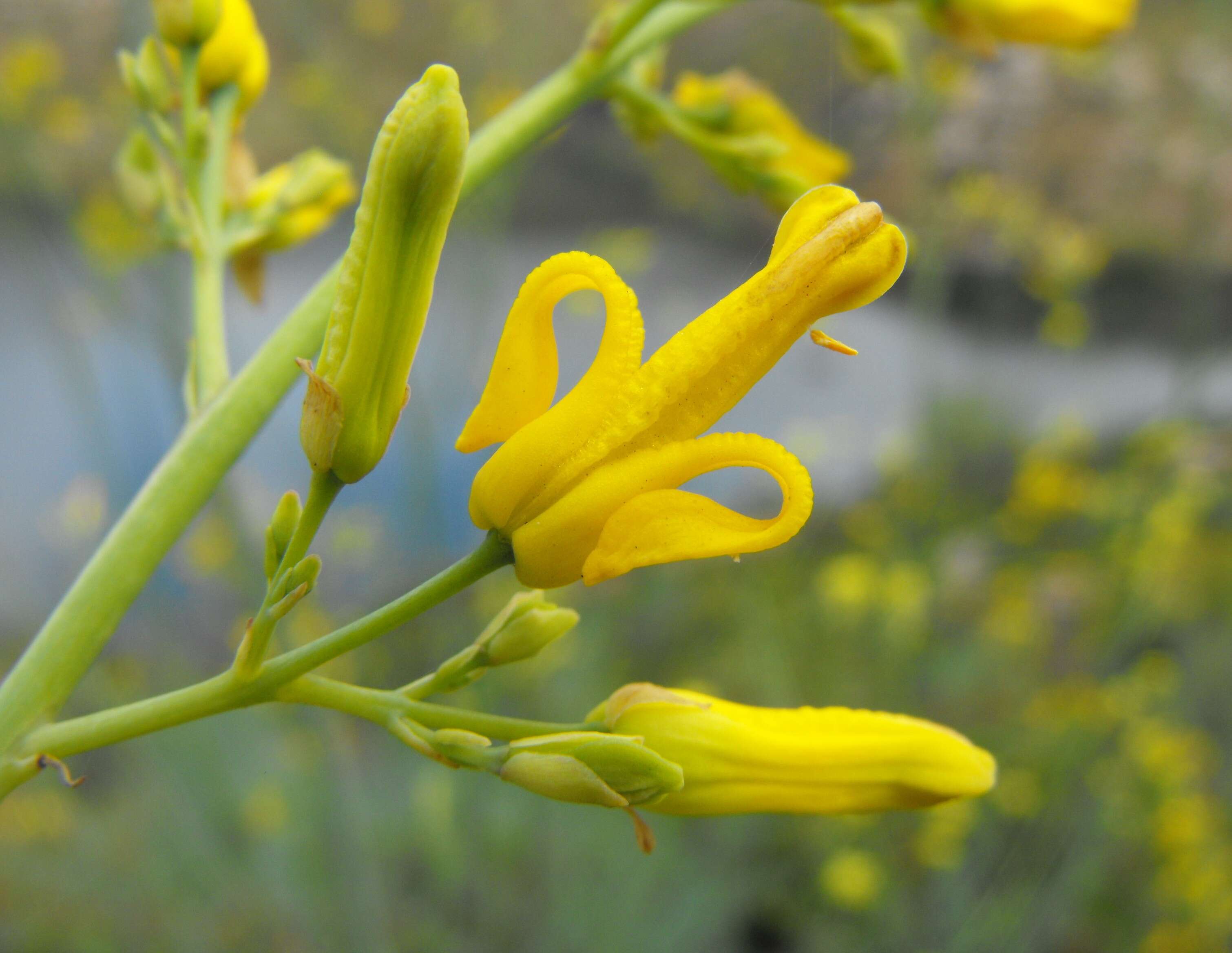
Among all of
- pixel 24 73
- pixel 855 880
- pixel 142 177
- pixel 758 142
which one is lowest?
pixel 855 880

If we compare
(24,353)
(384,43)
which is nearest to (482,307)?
(384,43)

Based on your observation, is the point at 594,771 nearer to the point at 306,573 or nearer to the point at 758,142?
the point at 306,573

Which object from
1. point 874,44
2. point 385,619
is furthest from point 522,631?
point 874,44

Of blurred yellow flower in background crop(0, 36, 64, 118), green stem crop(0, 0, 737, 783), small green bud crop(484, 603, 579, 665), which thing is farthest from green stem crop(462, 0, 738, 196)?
blurred yellow flower in background crop(0, 36, 64, 118)

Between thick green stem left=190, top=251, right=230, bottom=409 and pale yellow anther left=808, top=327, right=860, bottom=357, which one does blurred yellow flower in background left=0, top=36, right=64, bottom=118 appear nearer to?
thick green stem left=190, top=251, right=230, bottom=409

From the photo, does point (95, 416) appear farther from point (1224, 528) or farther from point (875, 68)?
point (1224, 528)
